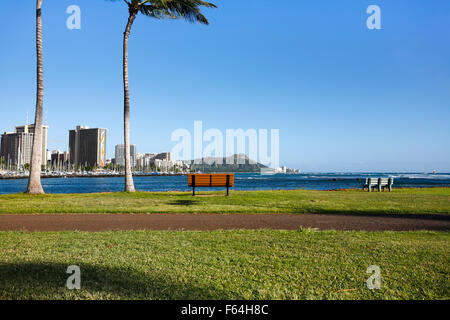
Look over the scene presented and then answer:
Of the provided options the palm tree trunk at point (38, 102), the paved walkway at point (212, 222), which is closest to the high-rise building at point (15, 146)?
the palm tree trunk at point (38, 102)

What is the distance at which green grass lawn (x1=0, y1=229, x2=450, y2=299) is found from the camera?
3.37 m

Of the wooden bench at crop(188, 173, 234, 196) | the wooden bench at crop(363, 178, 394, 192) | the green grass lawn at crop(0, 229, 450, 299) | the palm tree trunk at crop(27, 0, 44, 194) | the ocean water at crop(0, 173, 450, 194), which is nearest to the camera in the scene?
the green grass lawn at crop(0, 229, 450, 299)

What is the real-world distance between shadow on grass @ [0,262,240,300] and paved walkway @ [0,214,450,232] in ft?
10.3

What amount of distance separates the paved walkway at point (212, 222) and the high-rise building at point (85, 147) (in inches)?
6991

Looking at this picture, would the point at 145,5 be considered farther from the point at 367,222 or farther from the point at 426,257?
the point at 426,257

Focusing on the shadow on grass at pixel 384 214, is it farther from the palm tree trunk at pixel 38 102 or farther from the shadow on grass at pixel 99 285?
the palm tree trunk at pixel 38 102

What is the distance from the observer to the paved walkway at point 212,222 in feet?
24.2

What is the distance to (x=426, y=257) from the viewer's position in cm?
478

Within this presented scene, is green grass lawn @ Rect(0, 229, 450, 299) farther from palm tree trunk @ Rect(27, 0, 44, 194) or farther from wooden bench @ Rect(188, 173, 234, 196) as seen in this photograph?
palm tree trunk @ Rect(27, 0, 44, 194)

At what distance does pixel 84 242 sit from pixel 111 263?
156 centimetres

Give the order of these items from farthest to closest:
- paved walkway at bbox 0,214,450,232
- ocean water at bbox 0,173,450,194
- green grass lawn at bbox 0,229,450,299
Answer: ocean water at bbox 0,173,450,194, paved walkway at bbox 0,214,450,232, green grass lawn at bbox 0,229,450,299

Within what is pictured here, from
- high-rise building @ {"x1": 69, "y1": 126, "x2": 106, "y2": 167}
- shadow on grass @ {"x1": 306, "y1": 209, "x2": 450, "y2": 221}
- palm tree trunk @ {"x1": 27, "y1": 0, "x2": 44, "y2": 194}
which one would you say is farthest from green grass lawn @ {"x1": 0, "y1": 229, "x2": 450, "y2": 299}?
high-rise building @ {"x1": 69, "y1": 126, "x2": 106, "y2": 167}
